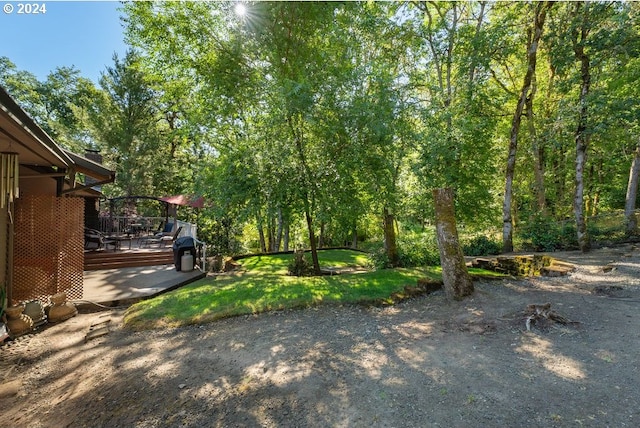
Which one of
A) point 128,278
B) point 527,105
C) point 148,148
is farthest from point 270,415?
point 148,148

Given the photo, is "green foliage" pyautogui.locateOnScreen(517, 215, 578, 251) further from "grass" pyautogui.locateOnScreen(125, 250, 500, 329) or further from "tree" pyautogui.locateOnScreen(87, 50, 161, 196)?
"tree" pyautogui.locateOnScreen(87, 50, 161, 196)

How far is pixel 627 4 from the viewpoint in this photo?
28.4 feet

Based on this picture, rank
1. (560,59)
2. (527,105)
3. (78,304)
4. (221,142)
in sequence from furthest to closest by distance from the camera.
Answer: (527,105) < (221,142) < (560,59) < (78,304)

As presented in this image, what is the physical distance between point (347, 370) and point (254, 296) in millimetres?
3281

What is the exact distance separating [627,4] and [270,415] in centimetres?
1364

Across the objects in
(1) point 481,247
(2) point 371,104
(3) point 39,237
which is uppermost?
(2) point 371,104

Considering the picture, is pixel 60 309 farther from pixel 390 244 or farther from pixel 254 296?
pixel 390 244

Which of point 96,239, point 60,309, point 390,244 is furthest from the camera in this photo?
point 390,244

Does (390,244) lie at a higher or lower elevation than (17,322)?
higher

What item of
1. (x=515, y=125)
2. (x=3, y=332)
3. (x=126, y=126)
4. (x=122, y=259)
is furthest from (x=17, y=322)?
(x=126, y=126)

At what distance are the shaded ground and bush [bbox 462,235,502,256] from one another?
693cm

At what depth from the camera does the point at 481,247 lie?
12.4m

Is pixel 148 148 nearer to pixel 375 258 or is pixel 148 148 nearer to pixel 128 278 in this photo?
pixel 128 278

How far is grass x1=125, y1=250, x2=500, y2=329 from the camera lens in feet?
17.5
